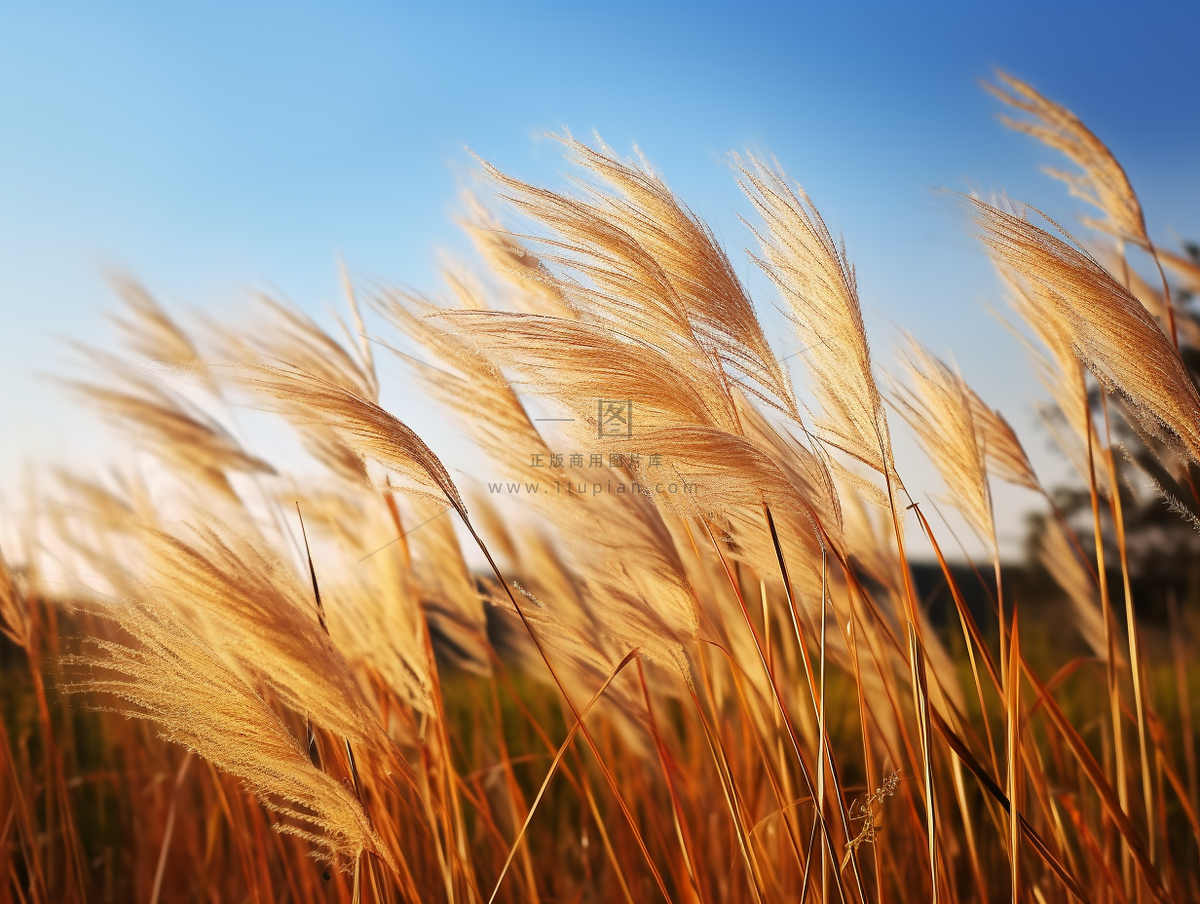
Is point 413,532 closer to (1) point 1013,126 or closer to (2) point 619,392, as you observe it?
(2) point 619,392

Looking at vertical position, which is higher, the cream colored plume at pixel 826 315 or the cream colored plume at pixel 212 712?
the cream colored plume at pixel 826 315

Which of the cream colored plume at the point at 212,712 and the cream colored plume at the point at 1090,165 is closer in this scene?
the cream colored plume at the point at 212,712

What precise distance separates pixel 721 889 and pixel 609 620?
Answer: 0.97 metres

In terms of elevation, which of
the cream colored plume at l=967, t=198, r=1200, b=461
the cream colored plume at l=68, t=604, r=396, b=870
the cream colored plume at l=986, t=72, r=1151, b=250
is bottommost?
the cream colored plume at l=68, t=604, r=396, b=870

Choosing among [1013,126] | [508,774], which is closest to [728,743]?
[508,774]

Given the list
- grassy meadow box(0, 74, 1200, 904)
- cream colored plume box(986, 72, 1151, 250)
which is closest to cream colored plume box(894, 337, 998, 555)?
grassy meadow box(0, 74, 1200, 904)

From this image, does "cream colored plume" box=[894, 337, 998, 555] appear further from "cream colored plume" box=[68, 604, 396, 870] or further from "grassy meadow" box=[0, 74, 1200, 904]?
"cream colored plume" box=[68, 604, 396, 870]

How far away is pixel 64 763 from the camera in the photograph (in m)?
2.39

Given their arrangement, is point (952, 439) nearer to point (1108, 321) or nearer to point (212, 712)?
point (1108, 321)

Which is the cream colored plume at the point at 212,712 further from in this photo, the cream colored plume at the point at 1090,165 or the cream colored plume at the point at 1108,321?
the cream colored plume at the point at 1090,165

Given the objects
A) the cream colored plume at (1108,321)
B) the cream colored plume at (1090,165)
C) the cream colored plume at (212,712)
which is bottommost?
the cream colored plume at (212,712)

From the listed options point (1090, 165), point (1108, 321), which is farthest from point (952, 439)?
point (1090, 165)

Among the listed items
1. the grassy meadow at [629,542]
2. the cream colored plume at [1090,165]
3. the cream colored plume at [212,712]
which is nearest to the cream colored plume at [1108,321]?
the grassy meadow at [629,542]

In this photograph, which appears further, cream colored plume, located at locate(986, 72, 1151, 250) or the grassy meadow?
cream colored plume, located at locate(986, 72, 1151, 250)
